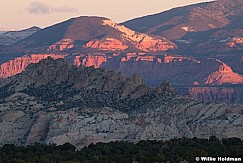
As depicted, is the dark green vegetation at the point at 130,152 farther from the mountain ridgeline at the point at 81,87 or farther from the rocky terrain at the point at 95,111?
the mountain ridgeline at the point at 81,87

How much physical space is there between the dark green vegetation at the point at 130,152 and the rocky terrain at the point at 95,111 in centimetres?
1370

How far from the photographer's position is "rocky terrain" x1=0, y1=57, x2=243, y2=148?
66.3 meters

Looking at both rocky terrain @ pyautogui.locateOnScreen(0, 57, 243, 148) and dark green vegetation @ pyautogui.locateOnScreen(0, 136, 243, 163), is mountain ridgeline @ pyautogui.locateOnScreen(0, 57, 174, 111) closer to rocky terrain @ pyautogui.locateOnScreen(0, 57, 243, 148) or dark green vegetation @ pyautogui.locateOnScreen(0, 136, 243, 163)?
rocky terrain @ pyautogui.locateOnScreen(0, 57, 243, 148)

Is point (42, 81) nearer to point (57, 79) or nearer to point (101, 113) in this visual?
point (57, 79)

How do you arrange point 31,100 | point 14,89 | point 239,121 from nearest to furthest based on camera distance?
point 239,121 < point 31,100 < point 14,89

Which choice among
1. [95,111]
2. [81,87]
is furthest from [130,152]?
[81,87]

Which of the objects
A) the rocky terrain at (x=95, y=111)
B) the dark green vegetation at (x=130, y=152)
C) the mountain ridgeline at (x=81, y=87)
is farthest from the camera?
the mountain ridgeline at (x=81, y=87)

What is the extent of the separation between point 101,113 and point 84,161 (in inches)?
1092

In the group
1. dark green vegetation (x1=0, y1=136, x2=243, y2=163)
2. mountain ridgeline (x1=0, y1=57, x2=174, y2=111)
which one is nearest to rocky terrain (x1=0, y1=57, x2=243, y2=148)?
mountain ridgeline (x1=0, y1=57, x2=174, y2=111)

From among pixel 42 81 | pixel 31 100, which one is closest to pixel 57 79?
pixel 42 81

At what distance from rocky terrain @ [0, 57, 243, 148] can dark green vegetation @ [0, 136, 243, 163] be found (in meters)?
13.7

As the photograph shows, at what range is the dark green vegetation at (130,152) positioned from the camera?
138 feet

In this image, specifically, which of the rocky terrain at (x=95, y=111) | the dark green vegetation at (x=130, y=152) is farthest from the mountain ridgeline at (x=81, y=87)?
the dark green vegetation at (x=130, y=152)

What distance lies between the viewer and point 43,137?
68750 millimetres
